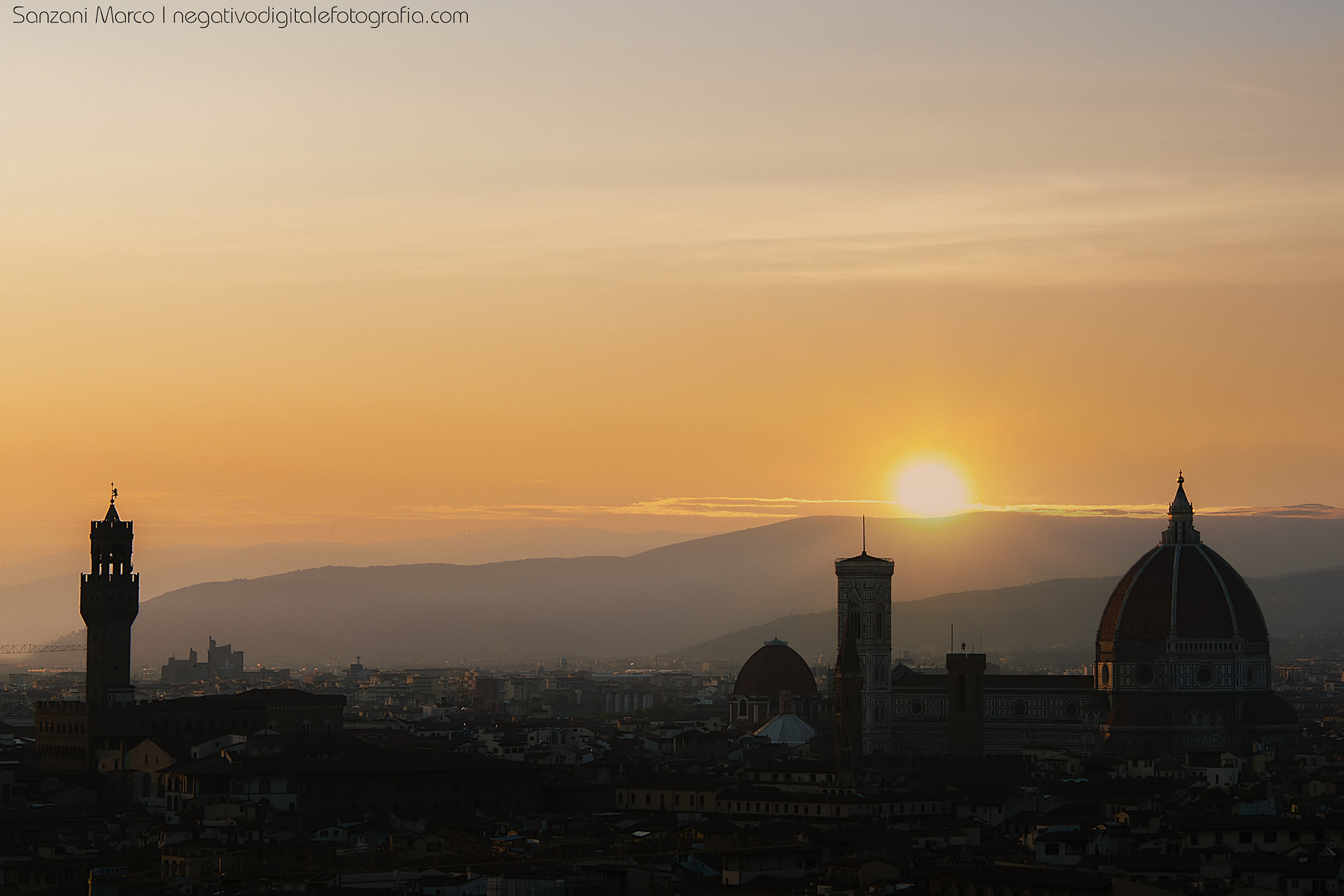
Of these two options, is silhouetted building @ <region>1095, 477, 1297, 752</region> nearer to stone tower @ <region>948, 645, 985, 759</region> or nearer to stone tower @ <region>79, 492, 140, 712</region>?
stone tower @ <region>948, 645, 985, 759</region>

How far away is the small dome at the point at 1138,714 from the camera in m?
143

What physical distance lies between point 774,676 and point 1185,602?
32026mm

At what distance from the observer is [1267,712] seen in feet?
477

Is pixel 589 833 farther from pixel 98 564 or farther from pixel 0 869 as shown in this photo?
pixel 98 564

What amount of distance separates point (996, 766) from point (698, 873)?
49264 millimetres

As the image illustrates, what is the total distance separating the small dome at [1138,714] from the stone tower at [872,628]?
45.2ft

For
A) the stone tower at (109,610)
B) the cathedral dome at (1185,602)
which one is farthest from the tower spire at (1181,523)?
the stone tower at (109,610)

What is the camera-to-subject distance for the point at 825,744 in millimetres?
142000

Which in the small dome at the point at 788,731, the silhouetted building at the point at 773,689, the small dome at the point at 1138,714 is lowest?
the small dome at the point at 788,731

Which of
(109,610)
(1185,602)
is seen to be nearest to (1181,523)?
(1185,602)

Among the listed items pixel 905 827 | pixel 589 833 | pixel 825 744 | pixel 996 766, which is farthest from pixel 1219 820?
pixel 825 744

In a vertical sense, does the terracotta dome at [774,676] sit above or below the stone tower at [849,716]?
above

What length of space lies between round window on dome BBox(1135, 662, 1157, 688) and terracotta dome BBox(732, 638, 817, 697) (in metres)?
26.4

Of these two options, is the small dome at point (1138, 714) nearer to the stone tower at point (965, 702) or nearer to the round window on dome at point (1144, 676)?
the round window on dome at point (1144, 676)
